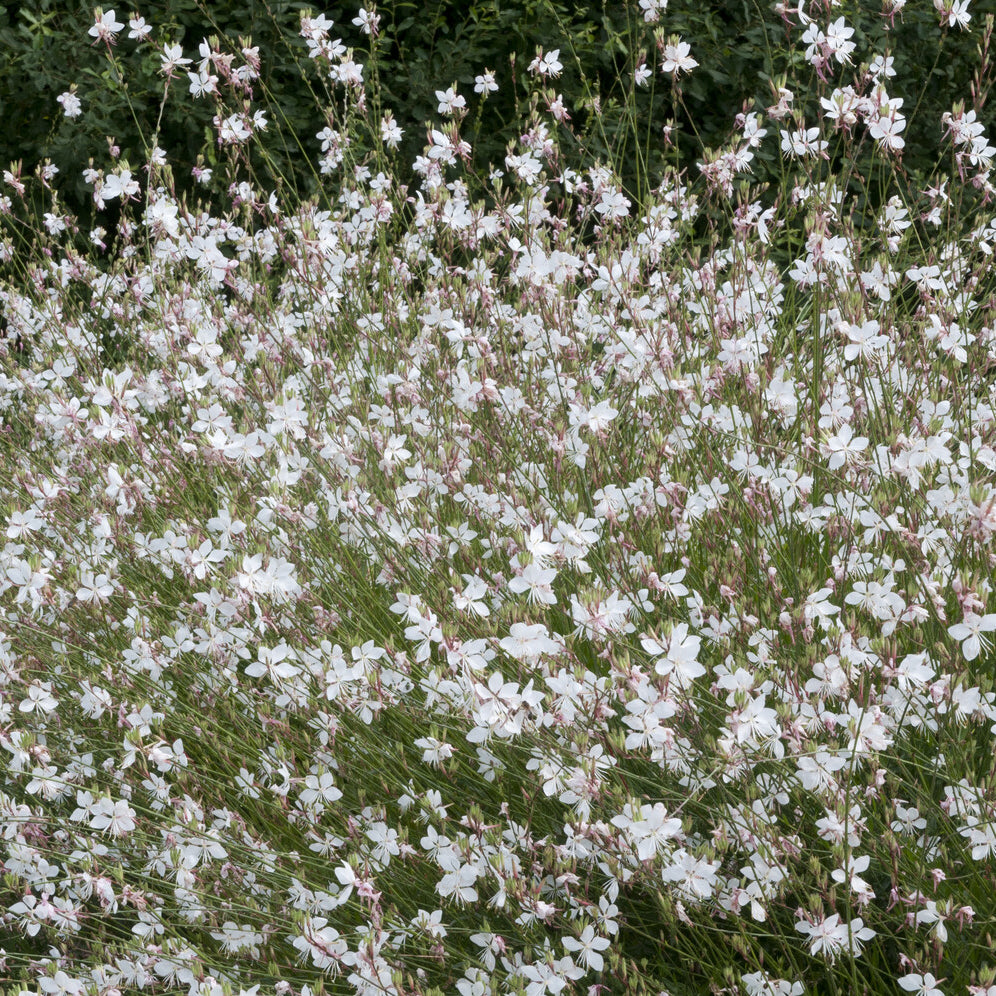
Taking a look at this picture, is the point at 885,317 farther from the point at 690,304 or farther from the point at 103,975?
the point at 103,975

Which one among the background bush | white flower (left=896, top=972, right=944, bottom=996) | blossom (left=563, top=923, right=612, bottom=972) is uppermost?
the background bush

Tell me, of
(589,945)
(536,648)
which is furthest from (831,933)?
(536,648)

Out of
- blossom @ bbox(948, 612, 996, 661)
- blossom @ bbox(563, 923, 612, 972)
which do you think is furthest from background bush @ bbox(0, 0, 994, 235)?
blossom @ bbox(563, 923, 612, 972)

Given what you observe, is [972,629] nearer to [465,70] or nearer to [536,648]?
[536,648]

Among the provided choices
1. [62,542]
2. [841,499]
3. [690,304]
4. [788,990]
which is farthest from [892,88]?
[788,990]

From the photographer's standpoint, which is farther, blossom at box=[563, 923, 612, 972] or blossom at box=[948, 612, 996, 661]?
blossom at box=[563, 923, 612, 972]

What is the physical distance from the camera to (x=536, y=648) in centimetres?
175

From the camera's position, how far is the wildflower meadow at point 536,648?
1.89m

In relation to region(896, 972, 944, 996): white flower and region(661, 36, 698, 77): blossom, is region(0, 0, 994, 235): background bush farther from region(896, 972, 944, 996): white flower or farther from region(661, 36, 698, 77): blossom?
region(896, 972, 944, 996): white flower

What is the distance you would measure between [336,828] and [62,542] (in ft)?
4.55

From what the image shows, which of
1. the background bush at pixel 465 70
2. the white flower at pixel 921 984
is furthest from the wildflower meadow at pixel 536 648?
the background bush at pixel 465 70

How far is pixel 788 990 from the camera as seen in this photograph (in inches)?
73.7

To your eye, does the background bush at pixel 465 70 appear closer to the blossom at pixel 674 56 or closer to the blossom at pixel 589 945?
the blossom at pixel 674 56

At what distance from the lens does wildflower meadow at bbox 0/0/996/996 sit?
1886mm
